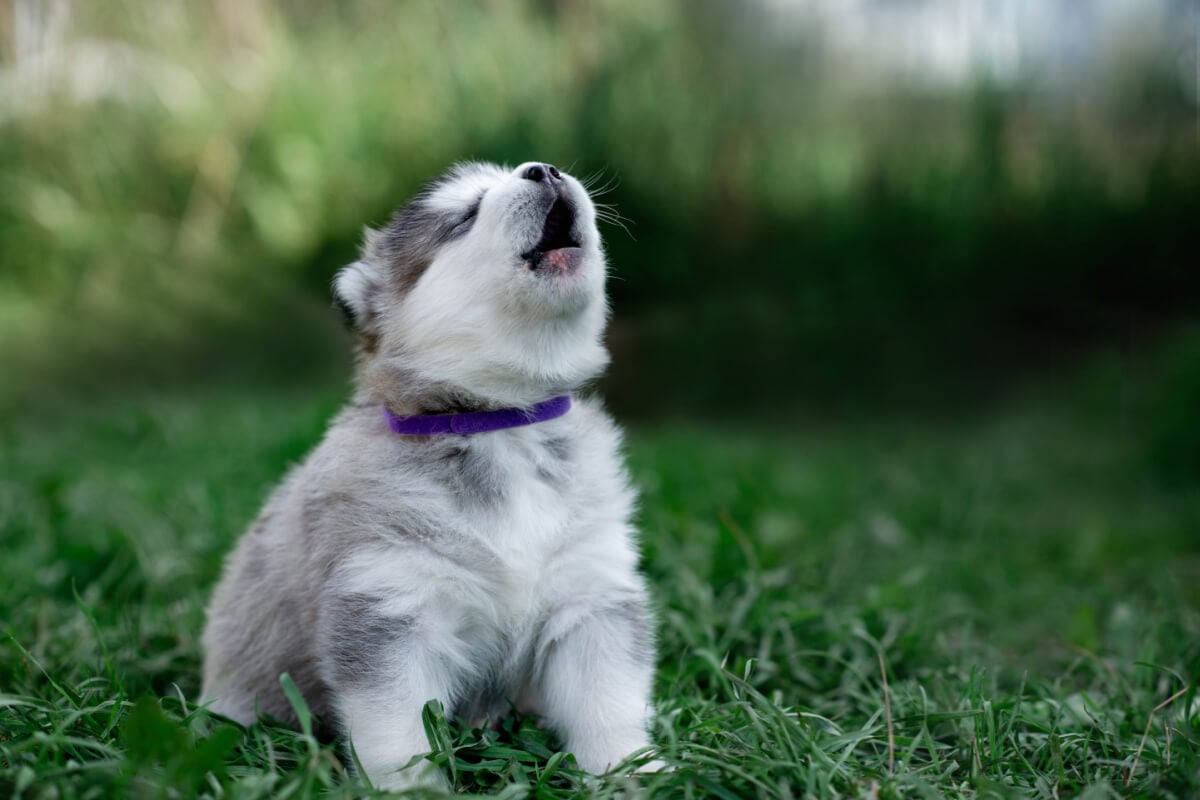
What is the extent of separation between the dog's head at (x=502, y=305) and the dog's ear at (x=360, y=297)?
3.0 inches

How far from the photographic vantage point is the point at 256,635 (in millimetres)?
2867

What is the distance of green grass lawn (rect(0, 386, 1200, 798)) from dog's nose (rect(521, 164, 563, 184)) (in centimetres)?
140

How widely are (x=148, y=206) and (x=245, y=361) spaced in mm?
1941

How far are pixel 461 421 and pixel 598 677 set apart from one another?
723 millimetres

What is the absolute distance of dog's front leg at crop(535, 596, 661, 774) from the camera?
8.16 feet

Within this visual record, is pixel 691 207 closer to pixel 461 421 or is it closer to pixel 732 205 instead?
pixel 732 205

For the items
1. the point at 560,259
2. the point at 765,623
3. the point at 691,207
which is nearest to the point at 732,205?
the point at 691,207

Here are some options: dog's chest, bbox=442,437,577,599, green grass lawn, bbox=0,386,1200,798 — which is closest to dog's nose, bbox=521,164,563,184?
dog's chest, bbox=442,437,577,599

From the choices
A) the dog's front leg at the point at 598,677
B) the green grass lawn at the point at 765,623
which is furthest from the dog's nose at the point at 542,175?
the green grass lawn at the point at 765,623

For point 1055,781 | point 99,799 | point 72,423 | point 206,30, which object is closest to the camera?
point 99,799

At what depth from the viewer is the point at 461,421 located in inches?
105

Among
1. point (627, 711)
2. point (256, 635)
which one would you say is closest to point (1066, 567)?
point (627, 711)

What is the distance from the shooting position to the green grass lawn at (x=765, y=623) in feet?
7.64

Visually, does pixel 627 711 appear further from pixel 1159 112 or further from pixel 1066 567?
pixel 1159 112
